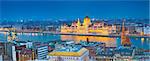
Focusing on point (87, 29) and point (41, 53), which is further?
point (87, 29)

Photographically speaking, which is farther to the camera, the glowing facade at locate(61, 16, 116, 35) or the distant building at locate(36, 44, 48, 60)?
the glowing facade at locate(61, 16, 116, 35)

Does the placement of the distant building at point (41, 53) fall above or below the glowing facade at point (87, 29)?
below

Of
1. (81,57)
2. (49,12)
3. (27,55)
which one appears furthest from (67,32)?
(81,57)

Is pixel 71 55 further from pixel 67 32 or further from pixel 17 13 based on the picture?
pixel 67 32

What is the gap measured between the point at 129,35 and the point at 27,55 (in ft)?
11.1

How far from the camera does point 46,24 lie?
689 cm

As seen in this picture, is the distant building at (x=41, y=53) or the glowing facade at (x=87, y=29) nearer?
the distant building at (x=41, y=53)

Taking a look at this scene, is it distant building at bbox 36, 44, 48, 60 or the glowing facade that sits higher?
the glowing facade

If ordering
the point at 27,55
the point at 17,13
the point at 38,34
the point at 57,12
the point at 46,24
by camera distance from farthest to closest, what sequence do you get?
1. the point at 38,34
2. the point at 46,24
3. the point at 57,12
4. the point at 17,13
5. the point at 27,55

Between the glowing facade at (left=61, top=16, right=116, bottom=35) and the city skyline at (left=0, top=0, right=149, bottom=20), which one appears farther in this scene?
the glowing facade at (left=61, top=16, right=116, bottom=35)

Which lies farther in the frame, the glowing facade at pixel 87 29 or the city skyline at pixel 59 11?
the glowing facade at pixel 87 29

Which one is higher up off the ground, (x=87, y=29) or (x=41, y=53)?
(x=87, y=29)

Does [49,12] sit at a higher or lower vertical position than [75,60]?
higher

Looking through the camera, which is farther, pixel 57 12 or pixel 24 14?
pixel 57 12
